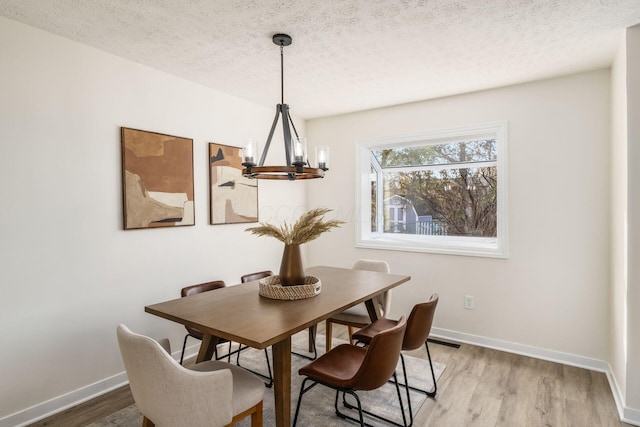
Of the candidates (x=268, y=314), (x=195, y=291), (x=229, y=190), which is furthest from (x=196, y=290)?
(x=229, y=190)

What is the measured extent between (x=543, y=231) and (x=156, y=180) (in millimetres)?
3266

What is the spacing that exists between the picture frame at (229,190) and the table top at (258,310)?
0.99 m

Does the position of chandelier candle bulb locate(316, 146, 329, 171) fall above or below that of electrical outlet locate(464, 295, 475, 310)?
above

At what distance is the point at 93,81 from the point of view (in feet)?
8.32

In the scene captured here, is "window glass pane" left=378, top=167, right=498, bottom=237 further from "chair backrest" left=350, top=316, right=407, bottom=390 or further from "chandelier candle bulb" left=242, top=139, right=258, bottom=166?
"chandelier candle bulb" left=242, top=139, right=258, bottom=166

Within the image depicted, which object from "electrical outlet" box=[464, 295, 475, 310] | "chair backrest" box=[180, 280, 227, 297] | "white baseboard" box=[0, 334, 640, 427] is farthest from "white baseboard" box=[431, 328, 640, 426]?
"chair backrest" box=[180, 280, 227, 297]

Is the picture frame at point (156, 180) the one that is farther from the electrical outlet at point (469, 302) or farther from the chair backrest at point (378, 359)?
the electrical outlet at point (469, 302)

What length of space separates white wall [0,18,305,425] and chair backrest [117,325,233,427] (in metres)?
1.22

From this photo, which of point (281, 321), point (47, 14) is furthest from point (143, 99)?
point (281, 321)

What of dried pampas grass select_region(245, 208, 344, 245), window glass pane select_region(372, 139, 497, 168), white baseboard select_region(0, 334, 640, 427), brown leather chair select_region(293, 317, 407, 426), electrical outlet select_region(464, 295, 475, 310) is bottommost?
white baseboard select_region(0, 334, 640, 427)

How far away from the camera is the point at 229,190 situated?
354cm

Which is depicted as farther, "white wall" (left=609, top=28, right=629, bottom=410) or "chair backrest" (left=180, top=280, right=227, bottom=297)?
"chair backrest" (left=180, top=280, right=227, bottom=297)

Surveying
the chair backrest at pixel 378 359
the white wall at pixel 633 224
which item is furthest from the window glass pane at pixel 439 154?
the chair backrest at pixel 378 359

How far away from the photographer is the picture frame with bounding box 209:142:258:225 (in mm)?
3375
